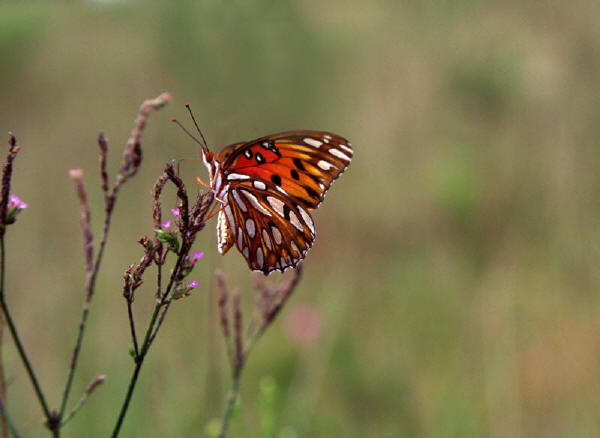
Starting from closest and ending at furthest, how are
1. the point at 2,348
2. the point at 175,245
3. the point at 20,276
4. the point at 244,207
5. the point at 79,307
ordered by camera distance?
the point at 175,245, the point at 2,348, the point at 244,207, the point at 79,307, the point at 20,276

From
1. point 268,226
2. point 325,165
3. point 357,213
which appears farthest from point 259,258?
point 357,213

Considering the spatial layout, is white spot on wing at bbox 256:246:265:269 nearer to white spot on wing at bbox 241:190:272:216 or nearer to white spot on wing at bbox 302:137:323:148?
white spot on wing at bbox 241:190:272:216

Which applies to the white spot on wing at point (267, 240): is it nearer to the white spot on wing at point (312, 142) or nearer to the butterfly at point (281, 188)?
the butterfly at point (281, 188)

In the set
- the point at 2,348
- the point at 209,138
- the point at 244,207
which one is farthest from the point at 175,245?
the point at 209,138

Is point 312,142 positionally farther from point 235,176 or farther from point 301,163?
point 235,176

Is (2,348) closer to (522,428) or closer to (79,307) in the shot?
(79,307)

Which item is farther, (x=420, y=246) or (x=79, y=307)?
(x=420, y=246)

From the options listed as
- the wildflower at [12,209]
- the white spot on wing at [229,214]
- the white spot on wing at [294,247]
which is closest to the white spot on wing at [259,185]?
the white spot on wing at [229,214]

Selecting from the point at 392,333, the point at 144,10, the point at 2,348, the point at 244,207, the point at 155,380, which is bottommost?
the point at 2,348
